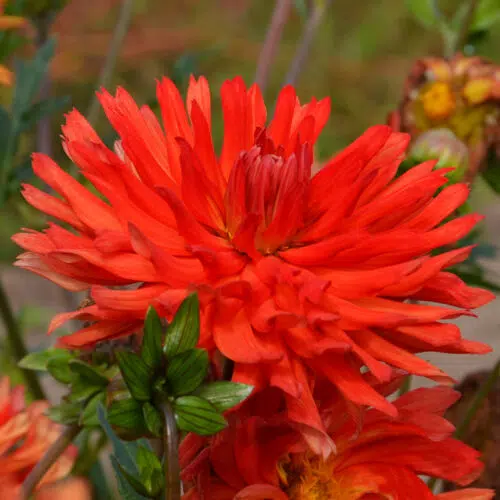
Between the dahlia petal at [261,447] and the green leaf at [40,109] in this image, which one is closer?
the dahlia petal at [261,447]

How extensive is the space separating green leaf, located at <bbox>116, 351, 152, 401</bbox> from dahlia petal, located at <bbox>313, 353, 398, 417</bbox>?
47mm

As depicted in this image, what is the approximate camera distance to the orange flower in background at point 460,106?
47 cm

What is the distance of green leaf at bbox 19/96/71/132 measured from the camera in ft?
1.52

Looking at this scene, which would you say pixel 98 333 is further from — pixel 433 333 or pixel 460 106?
pixel 460 106

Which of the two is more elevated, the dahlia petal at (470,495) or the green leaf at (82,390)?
the green leaf at (82,390)

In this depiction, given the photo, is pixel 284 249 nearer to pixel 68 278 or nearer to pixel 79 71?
pixel 68 278

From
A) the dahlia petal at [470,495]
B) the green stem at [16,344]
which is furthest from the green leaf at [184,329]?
the green stem at [16,344]

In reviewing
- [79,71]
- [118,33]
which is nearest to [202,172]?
[118,33]

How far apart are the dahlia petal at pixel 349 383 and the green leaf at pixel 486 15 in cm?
36

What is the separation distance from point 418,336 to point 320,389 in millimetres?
39

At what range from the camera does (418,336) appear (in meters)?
0.25

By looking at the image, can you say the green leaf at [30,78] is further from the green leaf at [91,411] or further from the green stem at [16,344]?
the green leaf at [91,411]

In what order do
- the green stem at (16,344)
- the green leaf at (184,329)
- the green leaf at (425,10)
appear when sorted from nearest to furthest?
1. the green leaf at (184,329)
2. the green stem at (16,344)
3. the green leaf at (425,10)

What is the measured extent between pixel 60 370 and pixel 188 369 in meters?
0.09
